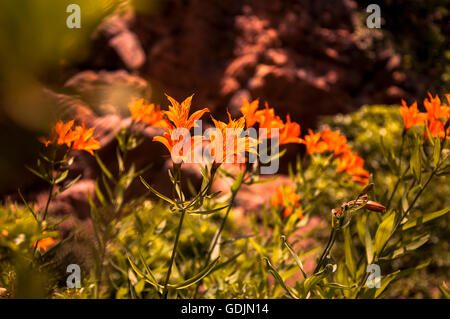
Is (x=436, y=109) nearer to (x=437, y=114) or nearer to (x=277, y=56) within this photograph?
(x=437, y=114)

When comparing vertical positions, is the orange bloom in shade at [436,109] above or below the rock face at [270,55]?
below

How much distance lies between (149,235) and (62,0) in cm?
67

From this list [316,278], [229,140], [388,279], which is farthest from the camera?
[388,279]

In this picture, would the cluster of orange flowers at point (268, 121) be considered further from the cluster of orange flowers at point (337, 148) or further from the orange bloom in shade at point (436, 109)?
the orange bloom in shade at point (436, 109)

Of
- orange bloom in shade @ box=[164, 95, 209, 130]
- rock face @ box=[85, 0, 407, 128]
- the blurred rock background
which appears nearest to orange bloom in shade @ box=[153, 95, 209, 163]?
orange bloom in shade @ box=[164, 95, 209, 130]

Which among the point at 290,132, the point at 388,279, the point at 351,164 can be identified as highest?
the point at 290,132

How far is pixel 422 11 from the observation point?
7.15 ft

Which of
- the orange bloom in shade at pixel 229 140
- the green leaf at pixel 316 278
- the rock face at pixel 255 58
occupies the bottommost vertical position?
the green leaf at pixel 316 278

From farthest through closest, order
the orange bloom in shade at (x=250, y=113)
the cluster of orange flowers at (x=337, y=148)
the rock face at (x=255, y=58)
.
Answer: the rock face at (x=255, y=58) → the cluster of orange flowers at (x=337, y=148) → the orange bloom in shade at (x=250, y=113)

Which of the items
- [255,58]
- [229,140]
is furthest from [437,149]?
[255,58]

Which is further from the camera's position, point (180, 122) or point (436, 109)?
point (436, 109)

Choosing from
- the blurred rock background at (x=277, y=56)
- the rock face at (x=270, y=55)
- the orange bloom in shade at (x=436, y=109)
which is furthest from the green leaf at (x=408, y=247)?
the rock face at (x=270, y=55)

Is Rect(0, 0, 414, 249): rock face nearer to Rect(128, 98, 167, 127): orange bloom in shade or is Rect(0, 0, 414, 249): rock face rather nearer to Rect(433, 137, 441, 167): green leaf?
Rect(128, 98, 167, 127): orange bloom in shade
